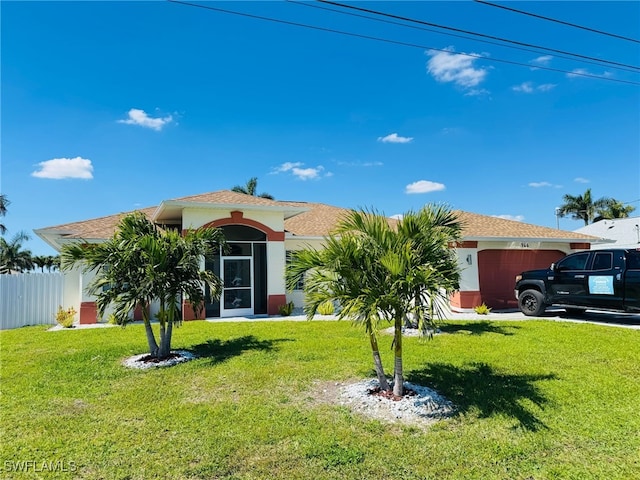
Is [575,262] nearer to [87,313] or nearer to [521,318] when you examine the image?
[521,318]

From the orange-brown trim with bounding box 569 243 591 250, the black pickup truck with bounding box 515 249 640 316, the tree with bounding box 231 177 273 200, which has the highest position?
the tree with bounding box 231 177 273 200

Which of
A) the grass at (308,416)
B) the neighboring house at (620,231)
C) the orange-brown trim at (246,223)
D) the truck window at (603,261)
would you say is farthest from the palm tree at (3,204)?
the neighboring house at (620,231)

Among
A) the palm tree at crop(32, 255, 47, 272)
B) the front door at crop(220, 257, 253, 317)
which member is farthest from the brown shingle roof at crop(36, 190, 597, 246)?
the palm tree at crop(32, 255, 47, 272)

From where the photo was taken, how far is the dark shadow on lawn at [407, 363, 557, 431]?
5082 mm

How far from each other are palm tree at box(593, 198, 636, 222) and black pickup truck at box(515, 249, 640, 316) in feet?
137

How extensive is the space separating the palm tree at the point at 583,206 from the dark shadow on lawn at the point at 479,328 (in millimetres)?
44938

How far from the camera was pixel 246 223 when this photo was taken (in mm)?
15352

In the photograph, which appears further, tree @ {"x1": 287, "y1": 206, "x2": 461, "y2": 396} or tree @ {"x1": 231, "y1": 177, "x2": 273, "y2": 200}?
tree @ {"x1": 231, "y1": 177, "x2": 273, "y2": 200}

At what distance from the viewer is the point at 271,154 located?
2156 cm

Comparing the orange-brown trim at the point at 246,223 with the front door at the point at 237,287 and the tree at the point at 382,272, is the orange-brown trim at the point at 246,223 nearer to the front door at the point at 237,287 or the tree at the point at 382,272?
the front door at the point at 237,287

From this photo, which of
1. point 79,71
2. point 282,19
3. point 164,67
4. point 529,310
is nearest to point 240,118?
point 164,67

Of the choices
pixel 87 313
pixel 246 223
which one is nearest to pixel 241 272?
pixel 246 223

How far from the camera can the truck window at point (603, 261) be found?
1198cm

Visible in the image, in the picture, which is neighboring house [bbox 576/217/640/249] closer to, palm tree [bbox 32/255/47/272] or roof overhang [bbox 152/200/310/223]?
roof overhang [bbox 152/200/310/223]
